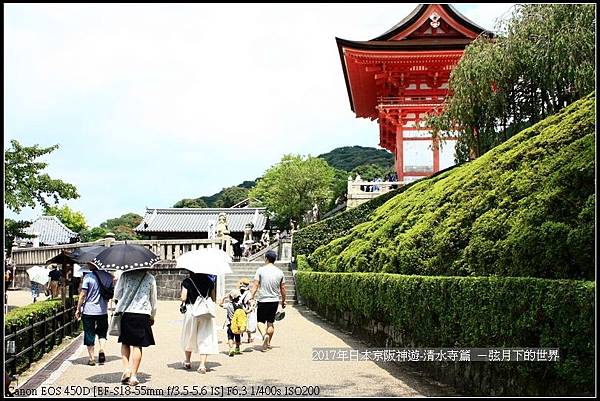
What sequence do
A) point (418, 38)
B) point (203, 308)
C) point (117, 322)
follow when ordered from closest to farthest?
point (117, 322) → point (203, 308) → point (418, 38)

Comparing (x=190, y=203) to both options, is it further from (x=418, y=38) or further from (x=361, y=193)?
(x=418, y=38)

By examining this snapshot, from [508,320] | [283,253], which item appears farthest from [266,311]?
[283,253]

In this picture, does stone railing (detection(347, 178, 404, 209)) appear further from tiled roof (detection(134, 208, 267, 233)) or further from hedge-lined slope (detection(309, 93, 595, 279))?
tiled roof (detection(134, 208, 267, 233))

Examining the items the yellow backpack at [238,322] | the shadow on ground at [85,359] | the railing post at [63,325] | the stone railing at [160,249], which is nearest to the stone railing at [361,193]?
the stone railing at [160,249]

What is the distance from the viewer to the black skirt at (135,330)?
7.65m

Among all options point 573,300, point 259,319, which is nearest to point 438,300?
point 573,300

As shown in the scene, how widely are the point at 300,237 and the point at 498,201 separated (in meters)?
19.1

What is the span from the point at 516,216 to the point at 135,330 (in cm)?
468

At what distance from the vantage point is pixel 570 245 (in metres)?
6.07

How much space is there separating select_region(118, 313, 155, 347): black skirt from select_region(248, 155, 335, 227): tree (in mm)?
36282

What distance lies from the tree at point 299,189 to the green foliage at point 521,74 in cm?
2482

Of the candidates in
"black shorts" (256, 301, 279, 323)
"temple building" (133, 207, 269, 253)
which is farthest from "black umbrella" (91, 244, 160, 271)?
"temple building" (133, 207, 269, 253)

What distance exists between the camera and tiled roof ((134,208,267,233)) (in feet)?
156

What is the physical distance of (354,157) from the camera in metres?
92.7
